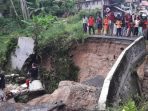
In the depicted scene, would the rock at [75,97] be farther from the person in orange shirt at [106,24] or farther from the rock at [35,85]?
the person in orange shirt at [106,24]

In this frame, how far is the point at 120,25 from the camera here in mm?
19031

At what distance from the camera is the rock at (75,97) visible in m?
12.0

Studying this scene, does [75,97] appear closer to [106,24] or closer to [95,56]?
[95,56]

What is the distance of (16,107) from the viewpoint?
1277 cm

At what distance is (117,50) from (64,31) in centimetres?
381

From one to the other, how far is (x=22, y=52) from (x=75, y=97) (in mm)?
10183

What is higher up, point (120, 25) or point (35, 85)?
point (120, 25)

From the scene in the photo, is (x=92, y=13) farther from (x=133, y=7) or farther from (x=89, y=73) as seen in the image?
(x=89, y=73)

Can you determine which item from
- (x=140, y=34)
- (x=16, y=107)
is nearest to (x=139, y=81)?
(x=140, y=34)

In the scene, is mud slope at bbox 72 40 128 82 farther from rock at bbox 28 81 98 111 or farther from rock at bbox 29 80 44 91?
rock at bbox 28 81 98 111

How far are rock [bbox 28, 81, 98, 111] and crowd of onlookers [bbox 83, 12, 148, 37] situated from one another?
6309 millimetres

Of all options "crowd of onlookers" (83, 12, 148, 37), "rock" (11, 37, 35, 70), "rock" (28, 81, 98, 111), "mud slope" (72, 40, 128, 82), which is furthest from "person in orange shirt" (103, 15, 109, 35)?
"rock" (28, 81, 98, 111)

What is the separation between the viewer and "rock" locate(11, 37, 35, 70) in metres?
21.7

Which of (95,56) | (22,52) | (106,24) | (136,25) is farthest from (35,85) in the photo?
(136,25)
